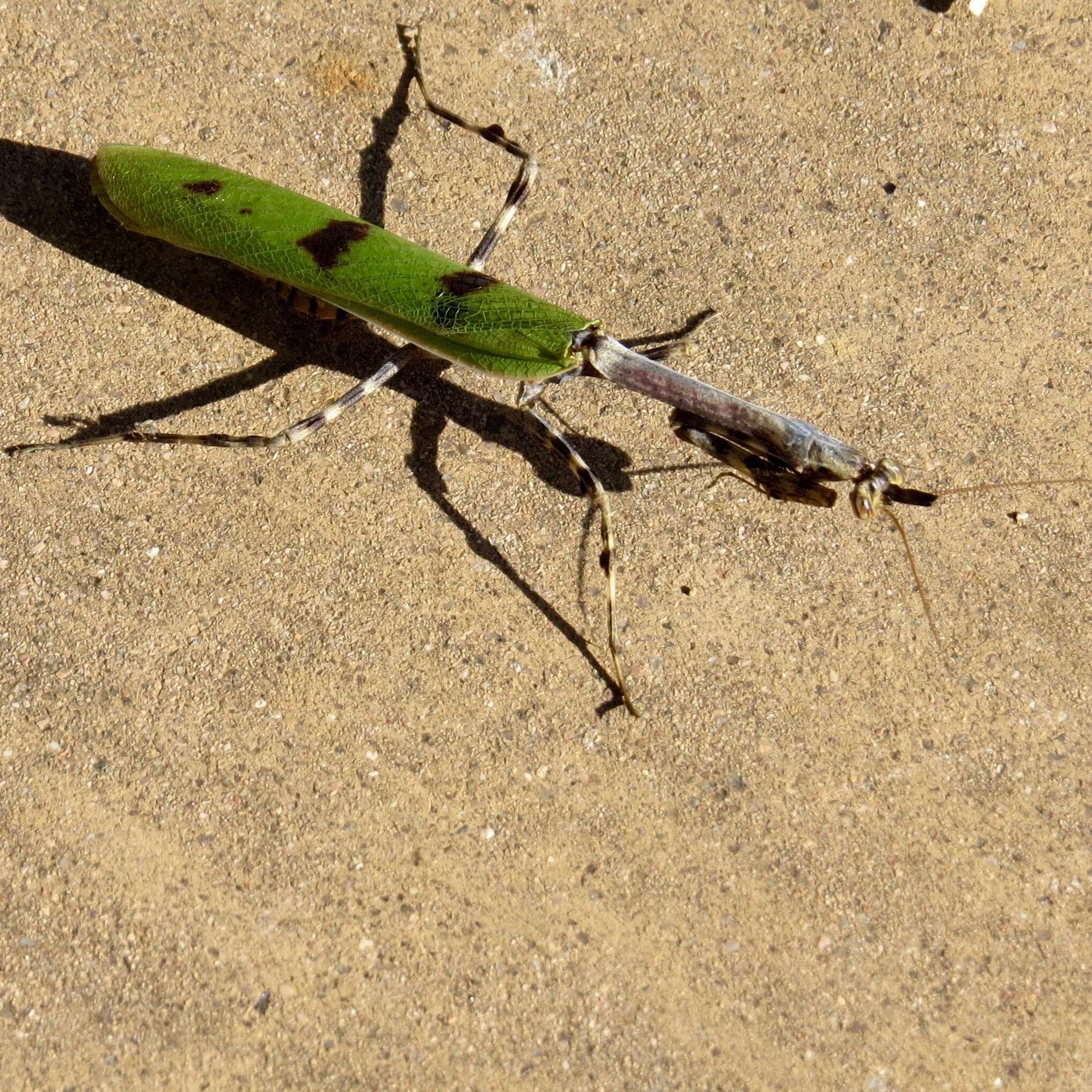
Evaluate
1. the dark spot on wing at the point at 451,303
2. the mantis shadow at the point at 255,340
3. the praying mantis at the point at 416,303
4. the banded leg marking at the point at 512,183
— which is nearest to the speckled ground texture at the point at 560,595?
the mantis shadow at the point at 255,340

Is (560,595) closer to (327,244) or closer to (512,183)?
(327,244)

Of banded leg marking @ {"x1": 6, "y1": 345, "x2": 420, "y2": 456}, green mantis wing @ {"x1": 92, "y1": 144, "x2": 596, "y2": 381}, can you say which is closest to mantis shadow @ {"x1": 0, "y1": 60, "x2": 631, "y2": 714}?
banded leg marking @ {"x1": 6, "y1": 345, "x2": 420, "y2": 456}

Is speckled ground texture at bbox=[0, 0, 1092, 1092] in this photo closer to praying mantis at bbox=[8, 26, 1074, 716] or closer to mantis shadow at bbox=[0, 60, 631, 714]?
mantis shadow at bbox=[0, 60, 631, 714]

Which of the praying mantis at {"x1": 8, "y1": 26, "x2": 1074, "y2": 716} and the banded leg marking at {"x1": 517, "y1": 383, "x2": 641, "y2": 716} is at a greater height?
the praying mantis at {"x1": 8, "y1": 26, "x2": 1074, "y2": 716}

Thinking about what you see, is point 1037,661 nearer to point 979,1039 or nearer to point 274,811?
point 979,1039

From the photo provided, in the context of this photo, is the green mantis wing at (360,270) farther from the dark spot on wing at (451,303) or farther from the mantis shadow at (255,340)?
the mantis shadow at (255,340)

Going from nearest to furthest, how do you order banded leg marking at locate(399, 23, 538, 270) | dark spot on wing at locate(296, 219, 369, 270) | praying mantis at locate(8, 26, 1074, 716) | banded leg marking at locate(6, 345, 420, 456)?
1. praying mantis at locate(8, 26, 1074, 716)
2. dark spot on wing at locate(296, 219, 369, 270)
3. banded leg marking at locate(6, 345, 420, 456)
4. banded leg marking at locate(399, 23, 538, 270)

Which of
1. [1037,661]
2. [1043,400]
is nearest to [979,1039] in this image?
[1037,661]

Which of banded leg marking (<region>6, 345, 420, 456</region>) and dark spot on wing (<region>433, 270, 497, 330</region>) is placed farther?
banded leg marking (<region>6, 345, 420, 456</region>)
